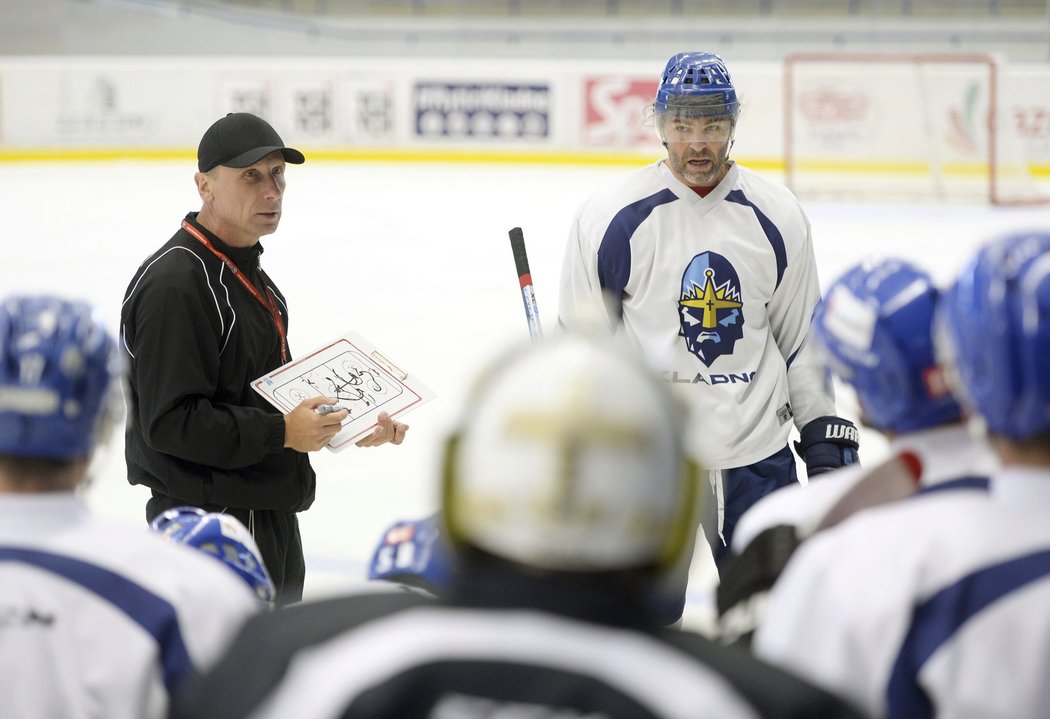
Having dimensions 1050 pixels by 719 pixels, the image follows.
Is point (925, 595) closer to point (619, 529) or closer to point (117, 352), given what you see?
point (619, 529)

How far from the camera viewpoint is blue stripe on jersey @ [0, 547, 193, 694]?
46.1 inches

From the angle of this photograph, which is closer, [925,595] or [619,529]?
[619,529]

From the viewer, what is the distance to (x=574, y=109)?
12711 millimetres

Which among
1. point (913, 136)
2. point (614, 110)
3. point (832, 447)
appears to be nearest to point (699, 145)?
point (832, 447)

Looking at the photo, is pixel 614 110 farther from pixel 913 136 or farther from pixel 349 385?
pixel 349 385

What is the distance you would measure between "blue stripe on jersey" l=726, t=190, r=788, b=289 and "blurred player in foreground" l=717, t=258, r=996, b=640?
1.48 metres

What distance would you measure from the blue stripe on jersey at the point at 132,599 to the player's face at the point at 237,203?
146 centimetres

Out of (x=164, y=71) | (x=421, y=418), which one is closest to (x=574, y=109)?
(x=164, y=71)

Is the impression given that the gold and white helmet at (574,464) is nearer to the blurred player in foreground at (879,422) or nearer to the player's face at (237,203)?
the blurred player in foreground at (879,422)

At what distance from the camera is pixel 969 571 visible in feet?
3.47

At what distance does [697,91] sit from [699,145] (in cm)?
11

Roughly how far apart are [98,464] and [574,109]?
460 inches

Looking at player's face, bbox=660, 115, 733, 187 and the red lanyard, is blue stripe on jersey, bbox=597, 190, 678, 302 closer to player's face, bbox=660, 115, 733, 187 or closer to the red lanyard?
player's face, bbox=660, 115, 733, 187

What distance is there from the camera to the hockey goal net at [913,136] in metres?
10.5
